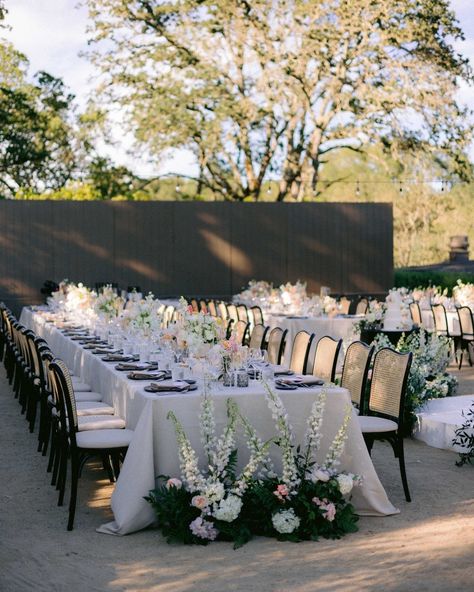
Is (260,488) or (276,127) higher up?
(276,127)

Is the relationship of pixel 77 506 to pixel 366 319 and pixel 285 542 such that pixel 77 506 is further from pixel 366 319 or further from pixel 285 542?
pixel 366 319

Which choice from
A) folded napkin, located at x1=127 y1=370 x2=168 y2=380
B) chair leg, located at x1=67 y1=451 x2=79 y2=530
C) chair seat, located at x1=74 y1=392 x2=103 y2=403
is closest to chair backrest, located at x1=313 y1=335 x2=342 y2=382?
folded napkin, located at x1=127 y1=370 x2=168 y2=380

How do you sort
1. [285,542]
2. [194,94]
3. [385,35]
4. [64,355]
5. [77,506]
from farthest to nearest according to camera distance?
[194,94], [385,35], [64,355], [77,506], [285,542]

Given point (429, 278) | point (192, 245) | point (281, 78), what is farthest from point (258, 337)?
point (281, 78)

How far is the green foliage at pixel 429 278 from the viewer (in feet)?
77.8

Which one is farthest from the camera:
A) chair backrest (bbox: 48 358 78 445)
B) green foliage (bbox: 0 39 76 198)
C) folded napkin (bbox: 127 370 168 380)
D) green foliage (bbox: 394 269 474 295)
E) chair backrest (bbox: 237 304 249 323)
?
green foliage (bbox: 0 39 76 198)

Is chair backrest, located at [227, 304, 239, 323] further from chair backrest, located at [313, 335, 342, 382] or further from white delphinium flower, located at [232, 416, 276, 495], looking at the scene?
white delphinium flower, located at [232, 416, 276, 495]

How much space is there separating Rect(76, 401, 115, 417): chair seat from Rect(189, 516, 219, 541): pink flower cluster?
74.8 inches

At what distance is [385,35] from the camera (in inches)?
919

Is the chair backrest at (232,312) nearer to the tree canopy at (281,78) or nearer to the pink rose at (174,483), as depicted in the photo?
the pink rose at (174,483)

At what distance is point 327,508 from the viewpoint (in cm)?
543

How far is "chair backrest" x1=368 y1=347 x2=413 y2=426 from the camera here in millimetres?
6332

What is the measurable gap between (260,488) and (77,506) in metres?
1.38

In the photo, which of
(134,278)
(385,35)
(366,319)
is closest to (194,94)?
(385,35)
